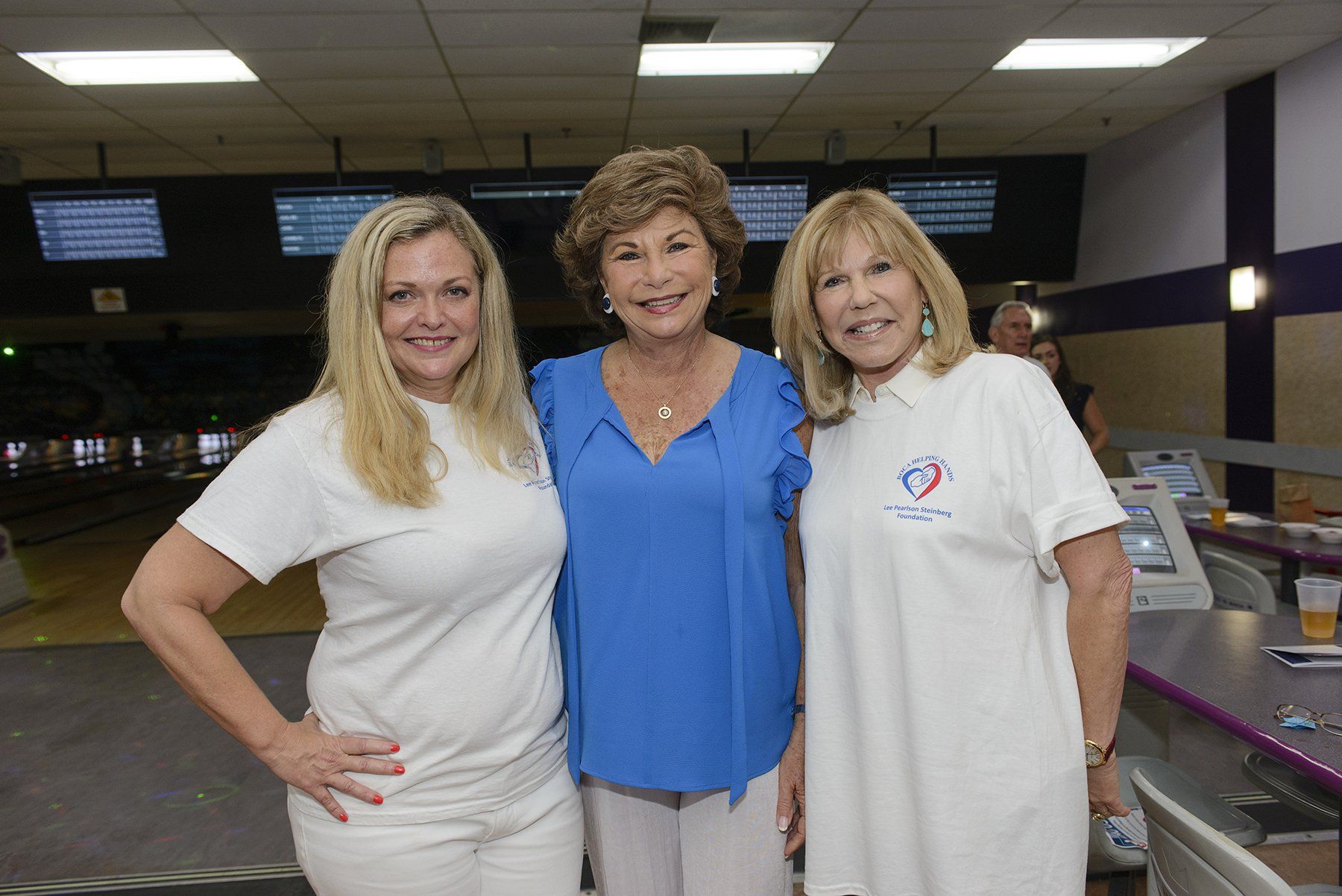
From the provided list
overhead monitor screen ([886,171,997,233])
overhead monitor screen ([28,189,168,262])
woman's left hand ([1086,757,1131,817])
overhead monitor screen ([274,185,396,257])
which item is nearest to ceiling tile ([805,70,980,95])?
overhead monitor screen ([886,171,997,233])

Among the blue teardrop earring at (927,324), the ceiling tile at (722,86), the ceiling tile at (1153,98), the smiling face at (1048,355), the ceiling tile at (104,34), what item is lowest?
the smiling face at (1048,355)

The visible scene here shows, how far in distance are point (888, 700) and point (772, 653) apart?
19 centimetres

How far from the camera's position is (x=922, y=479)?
1.27 metres

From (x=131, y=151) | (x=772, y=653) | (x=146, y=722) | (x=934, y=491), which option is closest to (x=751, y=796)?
(x=772, y=653)

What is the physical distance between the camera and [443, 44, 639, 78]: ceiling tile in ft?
13.7

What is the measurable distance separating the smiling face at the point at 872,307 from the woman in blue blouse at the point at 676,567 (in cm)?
16

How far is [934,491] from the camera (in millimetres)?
1254

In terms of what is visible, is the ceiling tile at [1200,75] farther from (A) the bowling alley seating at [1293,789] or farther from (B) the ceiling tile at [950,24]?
(A) the bowling alley seating at [1293,789]

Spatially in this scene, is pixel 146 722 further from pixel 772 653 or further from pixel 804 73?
pixel 804 73

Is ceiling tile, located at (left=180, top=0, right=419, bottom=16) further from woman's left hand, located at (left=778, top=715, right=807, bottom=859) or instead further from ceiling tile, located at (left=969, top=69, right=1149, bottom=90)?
woman's left hand, located at (left=778, top=715, right=807, bottom=859)

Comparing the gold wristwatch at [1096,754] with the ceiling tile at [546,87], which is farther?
the ceiling tile at [546,87]

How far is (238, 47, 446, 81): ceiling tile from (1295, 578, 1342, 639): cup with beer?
395 cm

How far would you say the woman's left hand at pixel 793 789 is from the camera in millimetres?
1420

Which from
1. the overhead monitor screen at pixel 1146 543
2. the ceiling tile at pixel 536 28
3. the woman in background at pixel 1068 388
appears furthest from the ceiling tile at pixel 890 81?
the overhead monitor screen at pixel 1146 543
